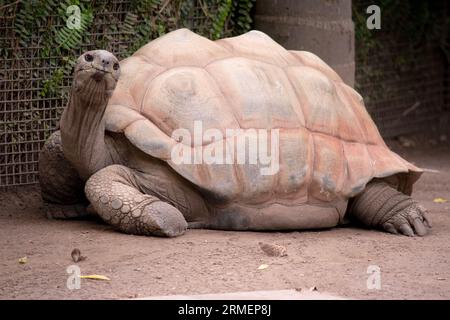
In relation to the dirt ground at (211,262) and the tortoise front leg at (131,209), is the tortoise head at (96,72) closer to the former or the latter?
the tortoise front leg at (131,209)

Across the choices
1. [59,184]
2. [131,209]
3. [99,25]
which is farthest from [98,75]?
[99,25]

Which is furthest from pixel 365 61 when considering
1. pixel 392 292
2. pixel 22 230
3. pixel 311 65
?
pixel 392 292

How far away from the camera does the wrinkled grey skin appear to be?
193 inches

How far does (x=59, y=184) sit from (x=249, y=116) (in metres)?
1.21

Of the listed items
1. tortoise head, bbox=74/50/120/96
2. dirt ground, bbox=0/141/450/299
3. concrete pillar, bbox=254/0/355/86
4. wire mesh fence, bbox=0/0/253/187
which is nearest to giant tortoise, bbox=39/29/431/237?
tortoise head, bbox=74/50/120/96

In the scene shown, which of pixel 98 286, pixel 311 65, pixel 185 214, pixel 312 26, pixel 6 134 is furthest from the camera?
pixel 312 26

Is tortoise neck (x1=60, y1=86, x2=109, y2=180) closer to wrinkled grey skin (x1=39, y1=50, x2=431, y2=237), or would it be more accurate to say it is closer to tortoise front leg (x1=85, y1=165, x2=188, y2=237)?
wrinkled grey skin (x1=39, y1=50, x2=431, y2=237)

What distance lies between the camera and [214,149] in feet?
16.7

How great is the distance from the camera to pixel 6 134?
6207 mm

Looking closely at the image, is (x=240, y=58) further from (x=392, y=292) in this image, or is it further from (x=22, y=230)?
(x=392, y=292)

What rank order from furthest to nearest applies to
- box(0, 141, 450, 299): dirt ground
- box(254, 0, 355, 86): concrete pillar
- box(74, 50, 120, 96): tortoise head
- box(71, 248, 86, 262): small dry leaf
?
box(254, 0, 355, 86): concrete pillar
box(74, 50, 120, 96): tortoise head
box(71, 248, 86, 262): small dry leaf
box(0, 141, 450, 299): dirt ground

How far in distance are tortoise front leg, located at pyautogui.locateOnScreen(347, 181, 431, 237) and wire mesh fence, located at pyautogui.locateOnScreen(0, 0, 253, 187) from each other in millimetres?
2059

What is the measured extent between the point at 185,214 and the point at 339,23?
244cm

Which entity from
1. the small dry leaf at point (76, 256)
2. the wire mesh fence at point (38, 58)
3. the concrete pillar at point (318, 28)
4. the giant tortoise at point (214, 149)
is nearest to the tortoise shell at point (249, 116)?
the giant tortoise at point (214, 149)
